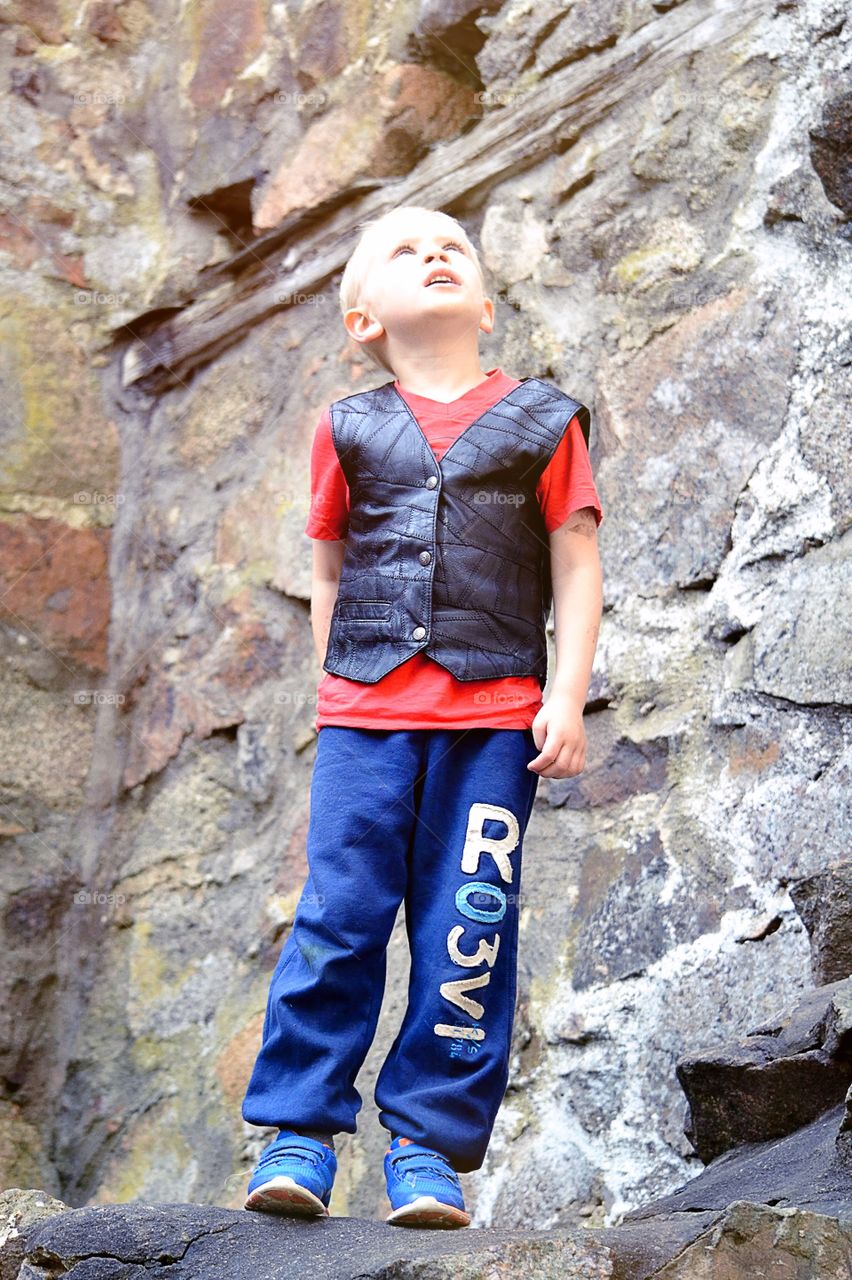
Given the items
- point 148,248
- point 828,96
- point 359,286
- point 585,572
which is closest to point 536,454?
point 585,572

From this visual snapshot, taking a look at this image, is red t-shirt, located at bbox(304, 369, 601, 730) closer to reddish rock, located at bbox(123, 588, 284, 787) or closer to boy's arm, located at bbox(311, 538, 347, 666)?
boy's arm, located at bbox(311, 538, 347, 666)

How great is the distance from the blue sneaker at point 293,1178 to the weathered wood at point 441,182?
1.67 meters

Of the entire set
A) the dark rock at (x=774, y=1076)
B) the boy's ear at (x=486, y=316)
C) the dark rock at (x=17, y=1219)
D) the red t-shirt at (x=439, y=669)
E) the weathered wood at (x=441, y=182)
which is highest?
the weathered wood at (x=441, y=182)

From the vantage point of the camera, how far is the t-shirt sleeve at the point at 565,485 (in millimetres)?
1610

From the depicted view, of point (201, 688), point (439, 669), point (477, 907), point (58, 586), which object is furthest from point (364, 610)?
point (58, 586)

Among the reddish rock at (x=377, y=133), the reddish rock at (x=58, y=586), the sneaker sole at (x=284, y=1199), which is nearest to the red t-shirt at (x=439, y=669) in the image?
the sneaker sole at (x=284, y=1199)

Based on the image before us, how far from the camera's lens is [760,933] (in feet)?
5.74

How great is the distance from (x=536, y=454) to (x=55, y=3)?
2088mm

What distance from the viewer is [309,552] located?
2.64 metres

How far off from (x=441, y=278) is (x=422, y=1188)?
93 cm

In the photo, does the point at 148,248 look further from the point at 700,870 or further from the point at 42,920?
the point at 700,870

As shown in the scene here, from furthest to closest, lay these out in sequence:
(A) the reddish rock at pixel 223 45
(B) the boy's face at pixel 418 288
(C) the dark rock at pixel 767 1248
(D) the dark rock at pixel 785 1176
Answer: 1. (A) the reddish rock at pixel 223 45
2. (B) the boy's face at pixel 418 288
3. (D) the dark rock at pixel 785 1176
4. (C) the dark rock at pixel 767 1248

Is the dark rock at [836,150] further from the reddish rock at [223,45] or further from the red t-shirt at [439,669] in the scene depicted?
the reddish rock at [223,45]

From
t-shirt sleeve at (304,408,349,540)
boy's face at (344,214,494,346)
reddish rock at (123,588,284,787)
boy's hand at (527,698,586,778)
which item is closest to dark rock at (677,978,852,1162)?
boy's hand at (527,698,586,778)
